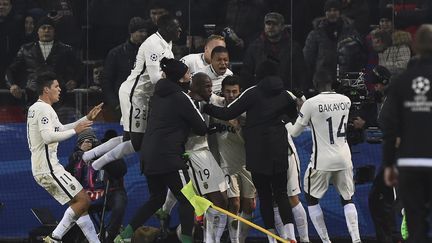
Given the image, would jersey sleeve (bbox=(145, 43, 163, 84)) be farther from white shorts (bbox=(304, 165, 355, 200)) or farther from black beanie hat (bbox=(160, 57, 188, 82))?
white shorts (bbox=(304, 165, 355, 200))

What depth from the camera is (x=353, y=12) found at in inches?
637

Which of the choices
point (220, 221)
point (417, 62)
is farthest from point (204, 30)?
point (417, 62)

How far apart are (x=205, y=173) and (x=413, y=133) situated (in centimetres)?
373

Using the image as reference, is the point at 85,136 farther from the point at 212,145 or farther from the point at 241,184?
the point at 241,184

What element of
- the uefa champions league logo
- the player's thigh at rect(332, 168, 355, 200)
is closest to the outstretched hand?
the player's thigh at rect(332, 168, 355, 200)

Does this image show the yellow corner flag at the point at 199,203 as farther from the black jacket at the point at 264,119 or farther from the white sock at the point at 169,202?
the white sock at the point at 169,202

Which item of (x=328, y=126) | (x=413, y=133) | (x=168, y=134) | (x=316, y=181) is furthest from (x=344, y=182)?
(x=413, y=133)

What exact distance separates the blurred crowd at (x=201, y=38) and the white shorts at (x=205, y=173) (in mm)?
1192

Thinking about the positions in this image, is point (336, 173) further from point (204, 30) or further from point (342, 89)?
point (204, 30)

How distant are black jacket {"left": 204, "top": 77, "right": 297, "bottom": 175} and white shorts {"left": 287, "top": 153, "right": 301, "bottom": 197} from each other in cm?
46

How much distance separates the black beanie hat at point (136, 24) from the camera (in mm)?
16375

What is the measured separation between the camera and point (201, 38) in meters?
16.3

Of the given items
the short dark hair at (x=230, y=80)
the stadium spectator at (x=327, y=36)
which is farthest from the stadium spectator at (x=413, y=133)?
the stadium spectator at (x=327, y=36)

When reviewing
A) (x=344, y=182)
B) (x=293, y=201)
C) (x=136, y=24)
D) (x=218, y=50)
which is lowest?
(x=293, y=201)
